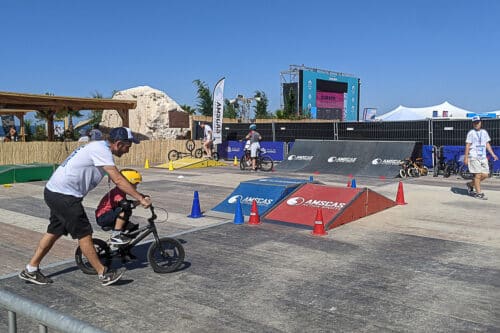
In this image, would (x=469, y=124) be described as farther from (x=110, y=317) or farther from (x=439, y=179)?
(x=110, y=317)

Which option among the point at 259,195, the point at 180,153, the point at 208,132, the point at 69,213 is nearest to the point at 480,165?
the point at 259,195

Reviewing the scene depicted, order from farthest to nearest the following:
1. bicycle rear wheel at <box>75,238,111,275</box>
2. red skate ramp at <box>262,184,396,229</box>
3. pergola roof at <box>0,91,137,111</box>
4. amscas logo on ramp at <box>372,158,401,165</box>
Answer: pergola roof at <box>0,91,137,111</box> → amscas logo on ramp at <box>372,158,401,165</box> → red skate ramp at <box>262,184,396,229</box> → bicycle rear wheel at <box>75,238,111,275</box>

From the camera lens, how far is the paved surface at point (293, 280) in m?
4.35

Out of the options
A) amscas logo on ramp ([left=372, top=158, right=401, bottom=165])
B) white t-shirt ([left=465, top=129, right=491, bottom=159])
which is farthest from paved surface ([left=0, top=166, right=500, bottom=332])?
amscas logo on ramp ([left=372, top=158, right=401, bottom=165])

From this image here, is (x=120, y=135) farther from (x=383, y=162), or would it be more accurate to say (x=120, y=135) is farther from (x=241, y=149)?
(x=241, y=149)

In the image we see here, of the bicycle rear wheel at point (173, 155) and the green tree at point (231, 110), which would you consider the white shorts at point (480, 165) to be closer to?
the bicycle rear wheel at point (173, 155)

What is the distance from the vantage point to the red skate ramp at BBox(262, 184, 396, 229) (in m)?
8.54

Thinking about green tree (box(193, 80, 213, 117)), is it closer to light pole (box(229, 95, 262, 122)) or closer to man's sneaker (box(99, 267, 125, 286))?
light pole (box(229, 95, 262, 122))

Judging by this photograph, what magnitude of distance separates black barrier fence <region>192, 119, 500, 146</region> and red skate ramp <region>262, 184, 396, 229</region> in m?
10.7

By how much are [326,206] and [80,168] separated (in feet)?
17.2

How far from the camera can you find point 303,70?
52.8 metres

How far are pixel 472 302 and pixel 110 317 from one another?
145 inches

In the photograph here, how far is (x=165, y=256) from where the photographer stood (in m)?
5.68

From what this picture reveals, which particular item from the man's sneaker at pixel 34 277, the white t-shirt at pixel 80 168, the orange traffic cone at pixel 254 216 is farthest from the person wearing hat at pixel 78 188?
the orange traffic cone at pixel 254 216
